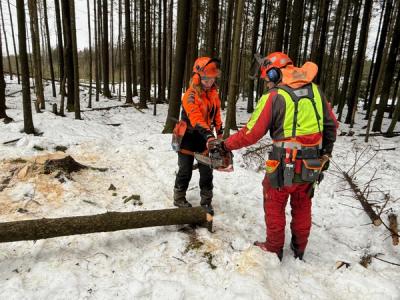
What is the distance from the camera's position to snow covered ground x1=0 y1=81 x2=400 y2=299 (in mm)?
2756

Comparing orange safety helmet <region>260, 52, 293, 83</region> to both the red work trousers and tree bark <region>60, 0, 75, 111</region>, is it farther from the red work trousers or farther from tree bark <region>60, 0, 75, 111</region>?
tree bark <region>60, 0, 75, 111</region>

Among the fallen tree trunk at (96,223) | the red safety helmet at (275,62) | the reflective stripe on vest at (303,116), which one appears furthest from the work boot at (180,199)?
the red safety helmet at (275,62)

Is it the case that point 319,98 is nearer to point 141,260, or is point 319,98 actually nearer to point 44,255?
point 141,260

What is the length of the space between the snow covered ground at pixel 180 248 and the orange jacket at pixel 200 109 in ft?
4.63

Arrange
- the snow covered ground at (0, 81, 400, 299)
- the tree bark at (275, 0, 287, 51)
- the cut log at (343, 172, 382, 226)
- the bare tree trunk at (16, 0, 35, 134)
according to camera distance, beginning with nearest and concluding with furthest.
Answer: the snow covered ground at (0, 81, 400, 299) → the cut log at (343, 172, 382, 226) → the bare tree trunk at (16, 0, 35, 134) → the tree bark at (275, 0, 287, 51)

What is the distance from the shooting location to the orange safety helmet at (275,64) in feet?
10.3

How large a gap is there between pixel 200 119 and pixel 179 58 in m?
5.87

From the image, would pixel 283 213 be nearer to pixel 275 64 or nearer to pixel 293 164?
pixel 293 164

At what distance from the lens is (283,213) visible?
10.7 ft

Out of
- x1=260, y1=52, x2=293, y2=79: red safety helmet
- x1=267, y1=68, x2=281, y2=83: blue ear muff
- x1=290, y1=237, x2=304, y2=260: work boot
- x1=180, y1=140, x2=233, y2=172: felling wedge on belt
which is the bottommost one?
x1=290, y1=237, x2=304, y2=260: work boot

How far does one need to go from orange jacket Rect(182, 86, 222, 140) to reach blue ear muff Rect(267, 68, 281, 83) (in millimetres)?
1056

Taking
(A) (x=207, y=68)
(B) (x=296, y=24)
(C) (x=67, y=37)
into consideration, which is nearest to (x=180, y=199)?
(A) (x=207, y=68)

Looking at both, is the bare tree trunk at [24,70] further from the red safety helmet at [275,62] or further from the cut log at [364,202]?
the cut log at [364,202]

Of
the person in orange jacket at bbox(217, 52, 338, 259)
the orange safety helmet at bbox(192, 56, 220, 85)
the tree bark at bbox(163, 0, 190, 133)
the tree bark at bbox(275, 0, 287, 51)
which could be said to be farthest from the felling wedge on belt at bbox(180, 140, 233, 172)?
the tree bark at bbox(275, 0, 287, 51)
